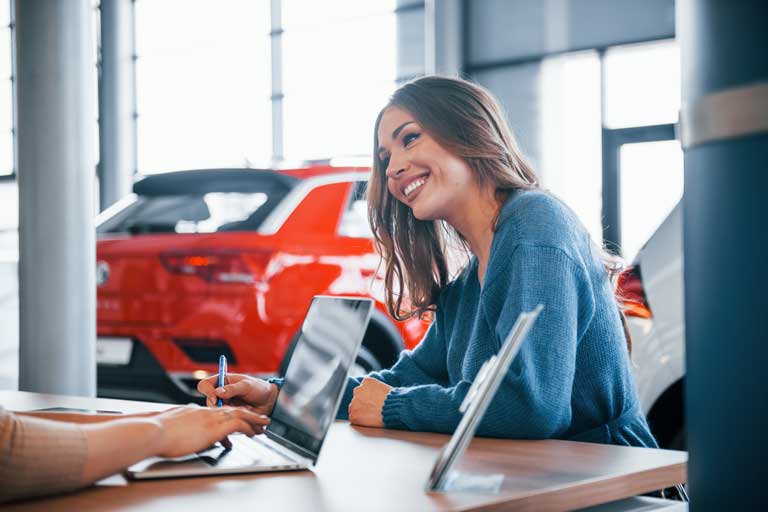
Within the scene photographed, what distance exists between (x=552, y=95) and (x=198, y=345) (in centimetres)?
548

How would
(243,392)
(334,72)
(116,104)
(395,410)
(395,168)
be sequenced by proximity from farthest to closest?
(116,104)
(334,72)
(395,168)
(243,392)
(395,410)

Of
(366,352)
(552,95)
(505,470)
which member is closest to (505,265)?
(505,470)

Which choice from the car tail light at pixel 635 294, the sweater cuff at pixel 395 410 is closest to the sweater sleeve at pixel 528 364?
the sweater cuff at pixel 395 410

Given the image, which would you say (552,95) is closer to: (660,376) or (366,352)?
(366,352)

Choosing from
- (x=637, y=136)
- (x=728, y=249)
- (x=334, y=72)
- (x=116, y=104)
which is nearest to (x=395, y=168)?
(x=728, y=249)

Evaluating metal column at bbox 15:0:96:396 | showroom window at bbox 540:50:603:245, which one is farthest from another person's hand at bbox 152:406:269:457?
showroom window at bbox 540:50:603:245

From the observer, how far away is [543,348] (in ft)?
5.16

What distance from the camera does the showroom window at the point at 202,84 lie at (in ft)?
33.8

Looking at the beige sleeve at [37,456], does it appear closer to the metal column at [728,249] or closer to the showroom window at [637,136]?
the metal column at [728,249]

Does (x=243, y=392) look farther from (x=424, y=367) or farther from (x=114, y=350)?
(x=114, y=350)

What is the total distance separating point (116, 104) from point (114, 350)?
24.6 feet

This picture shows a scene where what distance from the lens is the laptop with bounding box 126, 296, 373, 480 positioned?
125 cm

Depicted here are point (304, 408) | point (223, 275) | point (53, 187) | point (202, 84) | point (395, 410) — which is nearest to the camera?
point (304, 408)

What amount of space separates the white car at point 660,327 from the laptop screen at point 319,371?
5.63 ft
